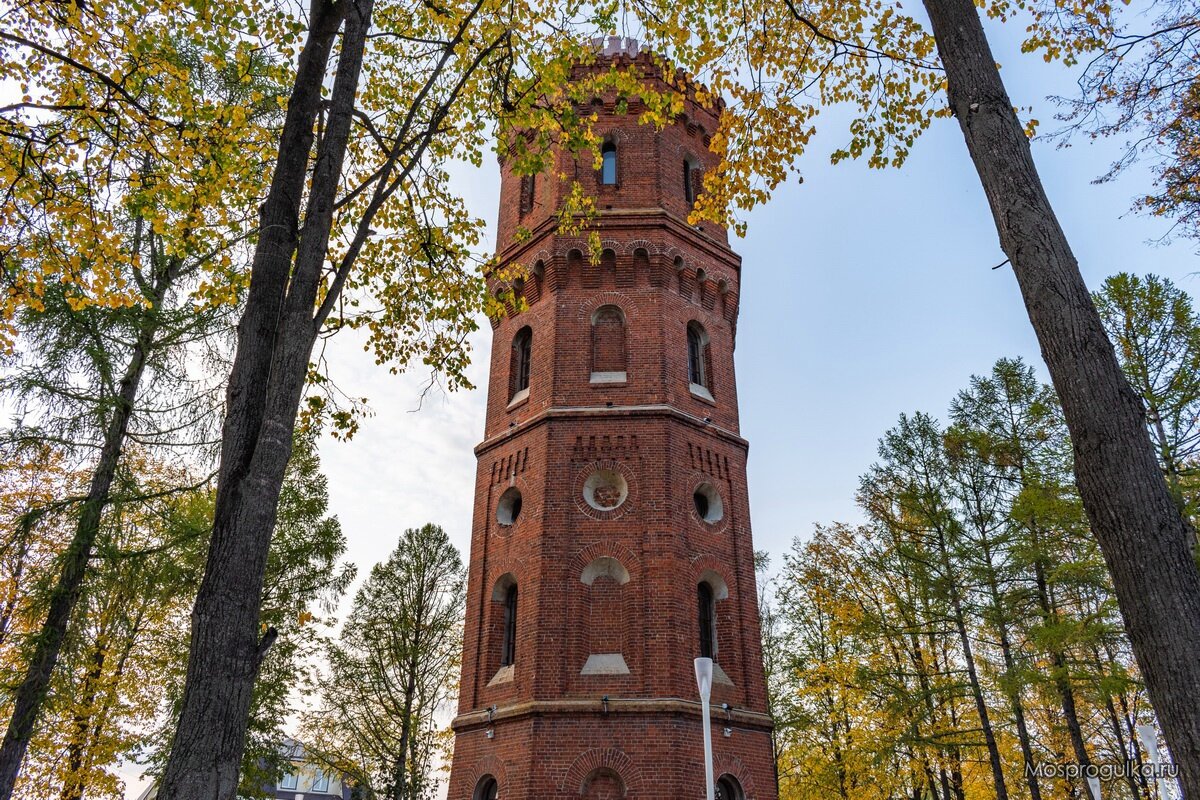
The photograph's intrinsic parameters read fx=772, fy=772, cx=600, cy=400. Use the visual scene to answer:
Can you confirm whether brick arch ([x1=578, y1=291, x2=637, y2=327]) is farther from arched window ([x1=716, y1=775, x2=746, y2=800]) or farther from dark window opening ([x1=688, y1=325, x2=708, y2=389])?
arched window ([x1=716, y1=775, x2=746, y2=800])

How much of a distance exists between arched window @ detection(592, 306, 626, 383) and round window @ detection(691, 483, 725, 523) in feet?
8.48

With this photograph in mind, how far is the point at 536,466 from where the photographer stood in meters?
13.9

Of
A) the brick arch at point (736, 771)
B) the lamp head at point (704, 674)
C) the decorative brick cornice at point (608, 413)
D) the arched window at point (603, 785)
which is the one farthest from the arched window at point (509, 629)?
the lamp head at point (704, 674)

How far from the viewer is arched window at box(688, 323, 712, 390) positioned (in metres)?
15.6

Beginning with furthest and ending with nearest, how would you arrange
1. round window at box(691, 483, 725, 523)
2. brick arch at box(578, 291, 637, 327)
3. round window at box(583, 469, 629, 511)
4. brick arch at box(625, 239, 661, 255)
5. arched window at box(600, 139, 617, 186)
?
arched window at box(600, 139, 617, 186), brick arch at box(625, 239, 661, 255), brick arch at box(578, 291, 637, 327), round window at box(691, 483, 725, 523), round window at box(583, 469, 629, 511)

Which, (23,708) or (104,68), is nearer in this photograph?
(104,68)

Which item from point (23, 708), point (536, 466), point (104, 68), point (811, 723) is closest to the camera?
point (104, 68)

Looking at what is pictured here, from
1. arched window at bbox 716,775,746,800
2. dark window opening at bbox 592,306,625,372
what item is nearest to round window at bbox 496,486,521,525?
dark window opening at bbox 592,306,625,372

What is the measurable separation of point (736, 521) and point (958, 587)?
23.1 ft

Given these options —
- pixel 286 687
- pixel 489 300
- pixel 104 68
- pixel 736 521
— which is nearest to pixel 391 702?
pixel 286 687

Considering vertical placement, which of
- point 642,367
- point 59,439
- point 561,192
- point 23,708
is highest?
point 561,192

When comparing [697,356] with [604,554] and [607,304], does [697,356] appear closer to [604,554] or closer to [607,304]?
[607,304]

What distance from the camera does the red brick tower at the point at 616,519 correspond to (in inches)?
460

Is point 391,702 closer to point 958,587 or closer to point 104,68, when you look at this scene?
point 958,587
